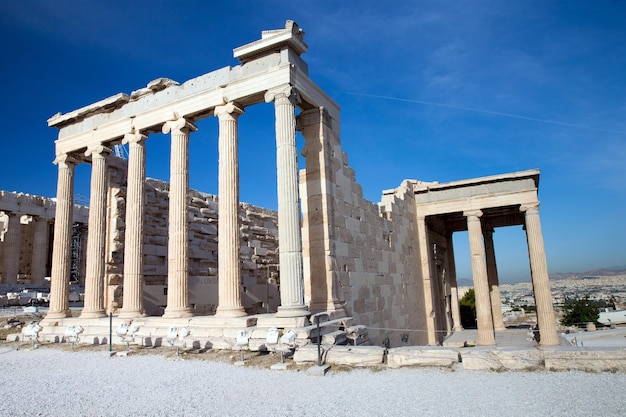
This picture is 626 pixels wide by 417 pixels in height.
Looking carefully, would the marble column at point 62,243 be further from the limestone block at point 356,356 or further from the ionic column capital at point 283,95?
the limestone block at point 356,356

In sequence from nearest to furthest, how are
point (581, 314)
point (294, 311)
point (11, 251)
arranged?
point (294, 311) → point (11, 251) → point (581, 314)

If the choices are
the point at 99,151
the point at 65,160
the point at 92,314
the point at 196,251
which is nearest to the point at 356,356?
the point at 92,314

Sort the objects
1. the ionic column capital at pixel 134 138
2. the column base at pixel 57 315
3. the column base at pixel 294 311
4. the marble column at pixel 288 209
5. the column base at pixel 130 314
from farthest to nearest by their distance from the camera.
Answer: the column base at pixel 57 315 → the ionic column capital at pixel 134 138 → the column base at pixel 130 314 → the marble column at pixel 288 209 → the column base at pixel 294 311

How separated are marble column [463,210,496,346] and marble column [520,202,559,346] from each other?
6.90ft

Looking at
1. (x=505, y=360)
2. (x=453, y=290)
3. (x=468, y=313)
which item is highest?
(x=453, y=290)

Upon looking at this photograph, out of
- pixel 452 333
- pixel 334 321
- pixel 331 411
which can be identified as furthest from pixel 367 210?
pixel 452 333

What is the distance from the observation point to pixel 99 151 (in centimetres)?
1658

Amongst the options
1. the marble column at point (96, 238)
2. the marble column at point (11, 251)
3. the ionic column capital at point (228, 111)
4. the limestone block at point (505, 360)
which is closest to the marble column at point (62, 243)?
the marble column at point (96, 238)

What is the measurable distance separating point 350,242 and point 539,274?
1095cm

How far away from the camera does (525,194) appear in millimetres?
21203

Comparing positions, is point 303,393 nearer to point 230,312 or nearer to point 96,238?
point 230,312

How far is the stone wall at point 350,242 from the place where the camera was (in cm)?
1339

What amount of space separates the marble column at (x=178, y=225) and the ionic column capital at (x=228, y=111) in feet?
4.72

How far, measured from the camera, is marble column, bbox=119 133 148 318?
14.7m
